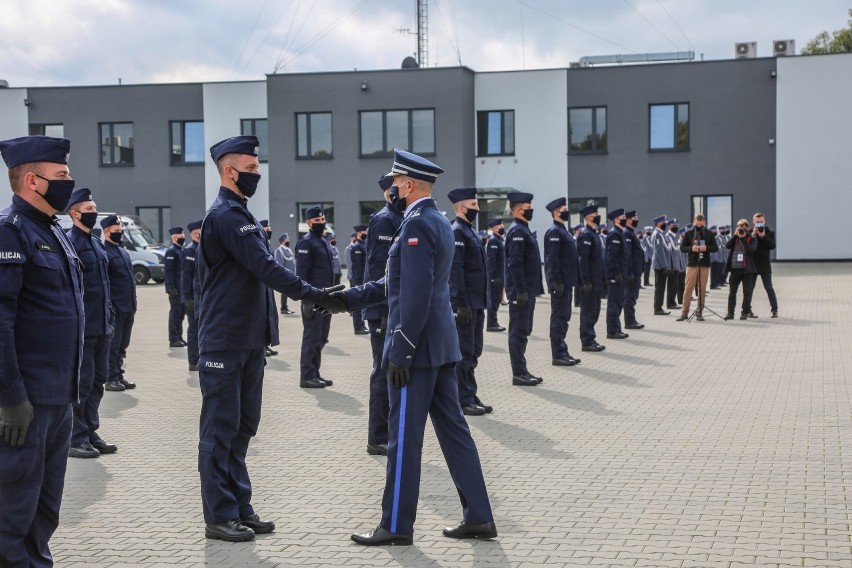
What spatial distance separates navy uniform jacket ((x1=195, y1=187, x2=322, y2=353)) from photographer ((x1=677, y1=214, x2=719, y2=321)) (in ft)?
53.0

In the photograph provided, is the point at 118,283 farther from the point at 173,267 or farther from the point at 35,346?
the point at 35,346

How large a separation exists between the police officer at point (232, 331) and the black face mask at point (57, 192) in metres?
1.13

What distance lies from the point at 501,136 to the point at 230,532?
39.1 metres

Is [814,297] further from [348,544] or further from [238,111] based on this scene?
[238,111]

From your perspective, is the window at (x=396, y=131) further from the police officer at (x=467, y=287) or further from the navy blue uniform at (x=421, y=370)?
the navy blue uniform at (x=421, y=370)

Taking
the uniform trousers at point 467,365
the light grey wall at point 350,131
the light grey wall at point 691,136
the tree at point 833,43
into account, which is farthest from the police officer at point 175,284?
the tree at point 833,43

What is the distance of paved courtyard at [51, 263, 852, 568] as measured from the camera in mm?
5754

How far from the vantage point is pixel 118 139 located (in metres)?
46.0

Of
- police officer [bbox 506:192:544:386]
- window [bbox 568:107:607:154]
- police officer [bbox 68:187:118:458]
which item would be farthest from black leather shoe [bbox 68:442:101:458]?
window [bbox 568:107:607:154]

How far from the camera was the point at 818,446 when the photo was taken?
27.7 feet

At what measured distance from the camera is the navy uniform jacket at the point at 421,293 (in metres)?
5.82

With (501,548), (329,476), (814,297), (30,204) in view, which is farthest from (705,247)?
(30,204)

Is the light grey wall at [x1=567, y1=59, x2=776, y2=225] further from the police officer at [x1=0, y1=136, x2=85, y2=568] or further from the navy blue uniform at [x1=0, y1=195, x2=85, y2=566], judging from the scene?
the navy blue uniform at [x1=0, y1=195, x2=85, y2=566]

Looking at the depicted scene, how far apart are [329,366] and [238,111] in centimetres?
3274
